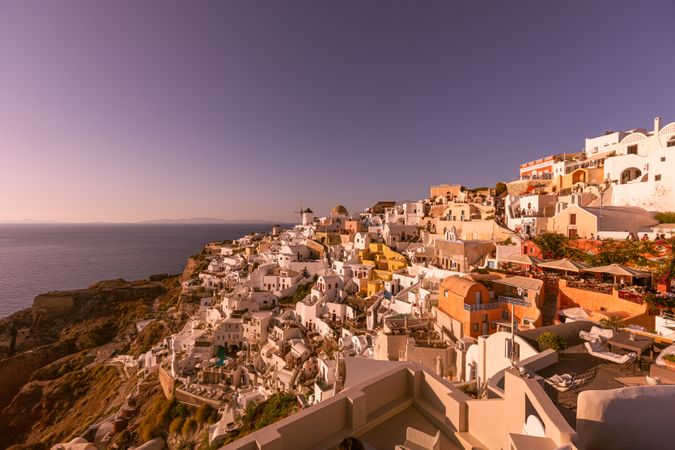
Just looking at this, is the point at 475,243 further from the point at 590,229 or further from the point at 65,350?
the point at 65,350

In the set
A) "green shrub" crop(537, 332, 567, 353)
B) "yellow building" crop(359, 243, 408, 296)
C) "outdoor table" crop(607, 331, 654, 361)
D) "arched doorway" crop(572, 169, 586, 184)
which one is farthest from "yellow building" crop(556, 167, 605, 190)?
"green shrub" crop(537, 332, 567, 353)

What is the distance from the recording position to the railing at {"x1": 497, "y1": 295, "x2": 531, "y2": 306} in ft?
44.6

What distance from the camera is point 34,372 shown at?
33.4 meters

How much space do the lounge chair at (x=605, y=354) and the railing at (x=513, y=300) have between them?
589 cm

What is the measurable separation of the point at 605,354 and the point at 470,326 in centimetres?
665

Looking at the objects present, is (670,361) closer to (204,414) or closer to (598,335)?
(598,335)

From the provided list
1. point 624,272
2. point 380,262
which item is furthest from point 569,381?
point 380,262

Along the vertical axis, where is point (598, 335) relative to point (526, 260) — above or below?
below

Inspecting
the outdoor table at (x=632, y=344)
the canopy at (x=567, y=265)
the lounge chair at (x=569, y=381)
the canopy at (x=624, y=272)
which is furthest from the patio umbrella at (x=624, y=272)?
the lounge chair at (x=569, y=381)

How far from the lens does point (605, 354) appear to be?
7.09 meters

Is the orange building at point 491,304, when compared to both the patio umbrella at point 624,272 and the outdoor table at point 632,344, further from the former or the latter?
the outdoor table at point 632,344

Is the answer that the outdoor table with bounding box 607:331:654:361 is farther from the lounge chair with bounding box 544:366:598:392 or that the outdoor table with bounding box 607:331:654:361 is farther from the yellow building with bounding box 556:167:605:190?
the yellow building with bounding box 556:167:605:190

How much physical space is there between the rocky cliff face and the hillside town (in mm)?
4184

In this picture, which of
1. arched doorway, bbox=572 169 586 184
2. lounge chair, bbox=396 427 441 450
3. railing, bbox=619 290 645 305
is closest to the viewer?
lounge chair, bbox=396 427 441 450
